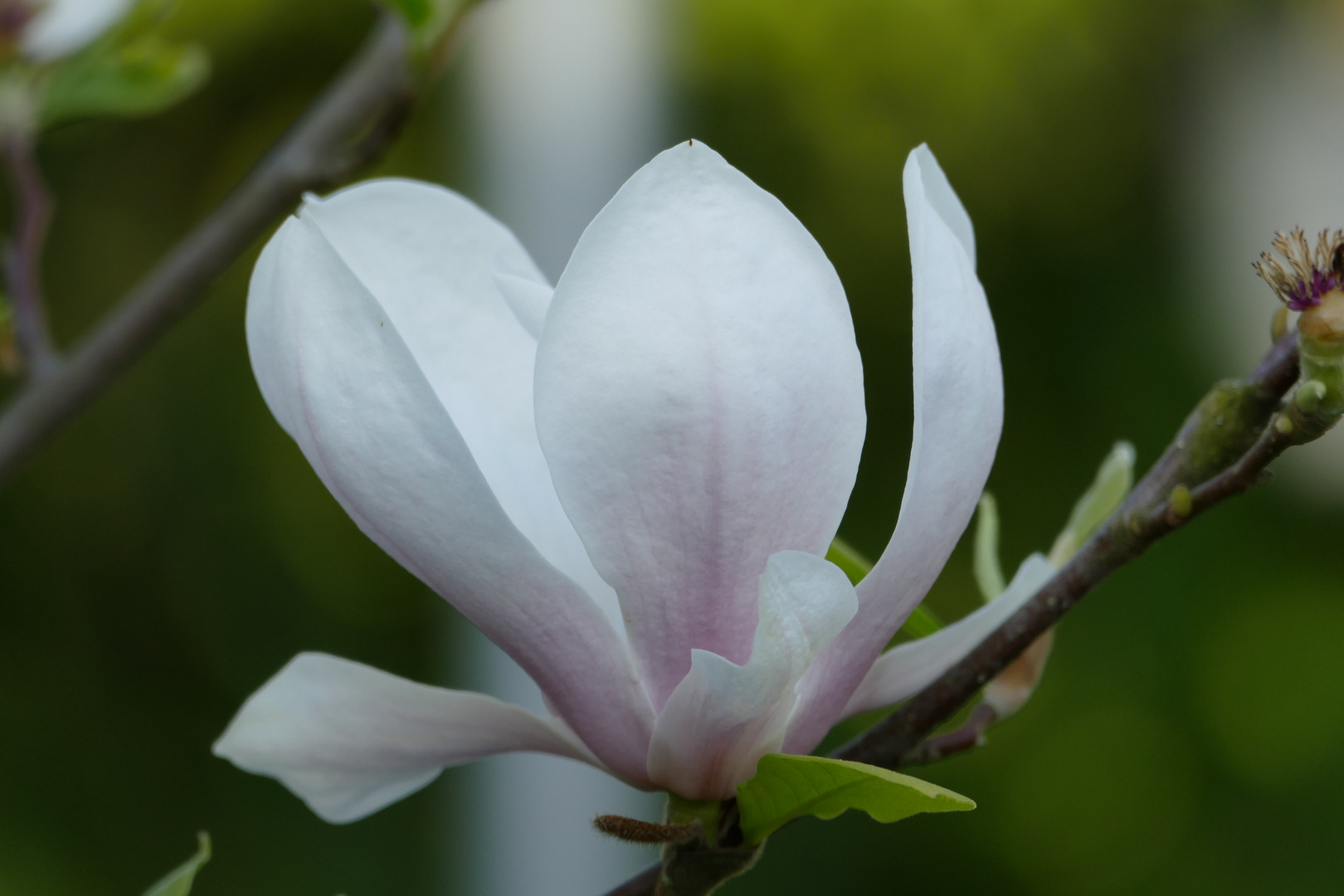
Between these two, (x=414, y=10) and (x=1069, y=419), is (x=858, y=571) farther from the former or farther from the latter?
(x=1069, y=419)

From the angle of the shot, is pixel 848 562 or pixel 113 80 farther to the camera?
pixel 113 80

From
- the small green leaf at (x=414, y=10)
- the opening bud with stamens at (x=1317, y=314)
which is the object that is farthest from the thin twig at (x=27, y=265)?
the opening bud with stamens at (x=1317, y=314)

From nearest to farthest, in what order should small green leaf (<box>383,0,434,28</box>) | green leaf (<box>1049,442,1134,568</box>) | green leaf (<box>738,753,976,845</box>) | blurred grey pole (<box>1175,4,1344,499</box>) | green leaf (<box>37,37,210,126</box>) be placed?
green leaf (<box>738,753,976,845</box>) < green leaf (<box>1049,442,1134,568</box>) < small green leaf (<box>383,0,434,28</box>) < green leaf (<box>37,37,210,126</box>) < blurred grey pole (<box>1175,4,1344,499</box>)

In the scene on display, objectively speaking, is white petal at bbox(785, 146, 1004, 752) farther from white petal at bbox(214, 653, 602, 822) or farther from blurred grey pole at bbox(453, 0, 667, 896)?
blurred grey pole at bbox(453, 0, 667, 896)

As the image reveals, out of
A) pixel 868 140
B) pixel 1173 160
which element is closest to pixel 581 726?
pixel 868 140

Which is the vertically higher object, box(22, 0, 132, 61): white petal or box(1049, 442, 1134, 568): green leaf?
box(22, 0, 132, 61): white petal

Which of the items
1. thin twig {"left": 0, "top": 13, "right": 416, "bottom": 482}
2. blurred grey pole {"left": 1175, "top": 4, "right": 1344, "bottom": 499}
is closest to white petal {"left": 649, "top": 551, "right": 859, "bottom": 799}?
thin twig {"left": 0, "top": 13, "right": 416, "bottom": 482}

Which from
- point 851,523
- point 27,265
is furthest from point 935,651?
point 851,523
